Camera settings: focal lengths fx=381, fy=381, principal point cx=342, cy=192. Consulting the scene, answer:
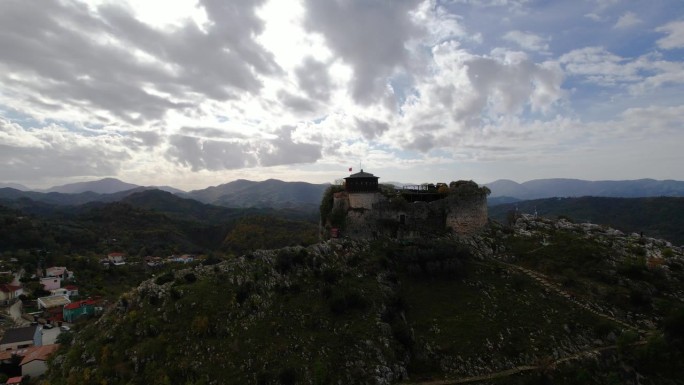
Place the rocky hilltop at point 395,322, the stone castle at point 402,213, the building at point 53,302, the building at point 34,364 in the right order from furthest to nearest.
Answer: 1. the building at point 53,302
2. the building at point 34,364
3. the stone castle at point 402,213
4. the rocky hilltop at point 395,322

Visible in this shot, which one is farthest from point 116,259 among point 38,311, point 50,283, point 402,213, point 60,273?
point 402,213

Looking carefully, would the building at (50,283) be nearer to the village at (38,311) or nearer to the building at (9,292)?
the village at (38,311)

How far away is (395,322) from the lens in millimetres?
30703

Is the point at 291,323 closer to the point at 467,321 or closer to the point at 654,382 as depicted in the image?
the point at 467,321

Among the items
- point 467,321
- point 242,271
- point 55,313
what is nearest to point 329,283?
point 242,271

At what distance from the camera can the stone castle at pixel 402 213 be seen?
43594mm

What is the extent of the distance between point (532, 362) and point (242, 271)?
24005 mm

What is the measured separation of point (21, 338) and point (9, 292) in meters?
30.9

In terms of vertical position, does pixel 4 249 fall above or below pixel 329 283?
below

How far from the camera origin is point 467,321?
30.8 m

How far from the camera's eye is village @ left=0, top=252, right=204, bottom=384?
46594mm

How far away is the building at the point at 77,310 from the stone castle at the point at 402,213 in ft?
173

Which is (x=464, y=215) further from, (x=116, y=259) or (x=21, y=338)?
(x=116, y=259)

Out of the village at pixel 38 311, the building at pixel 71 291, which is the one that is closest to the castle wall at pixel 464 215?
the village at pixel 38 311
